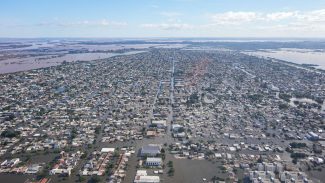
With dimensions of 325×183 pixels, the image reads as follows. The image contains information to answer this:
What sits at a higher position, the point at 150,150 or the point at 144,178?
the point at 150,150

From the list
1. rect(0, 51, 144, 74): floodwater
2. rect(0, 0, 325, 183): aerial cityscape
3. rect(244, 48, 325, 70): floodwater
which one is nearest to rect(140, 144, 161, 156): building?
rect(0, 0, 325, 183): aerial cityscape

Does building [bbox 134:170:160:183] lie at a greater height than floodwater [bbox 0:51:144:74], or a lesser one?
greater

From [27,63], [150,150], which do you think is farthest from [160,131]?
[27,63]

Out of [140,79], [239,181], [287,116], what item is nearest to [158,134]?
[239,181]

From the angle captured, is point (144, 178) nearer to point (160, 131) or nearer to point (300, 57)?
point (160, 131)

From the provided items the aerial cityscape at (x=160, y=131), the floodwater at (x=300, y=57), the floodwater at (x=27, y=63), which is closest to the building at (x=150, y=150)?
the aerial cityscape at (x=160, y=131)

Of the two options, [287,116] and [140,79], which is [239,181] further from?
[140,79]

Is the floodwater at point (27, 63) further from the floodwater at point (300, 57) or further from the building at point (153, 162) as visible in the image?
the floodwater at point (300, 57)

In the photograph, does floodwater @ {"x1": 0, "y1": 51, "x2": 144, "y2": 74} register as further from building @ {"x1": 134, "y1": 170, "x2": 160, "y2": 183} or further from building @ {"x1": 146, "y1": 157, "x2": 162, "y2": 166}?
building @ {"x1": 134, "y1": 170, "x2": 160, "y2": 183}

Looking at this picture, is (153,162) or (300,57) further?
(300,57)

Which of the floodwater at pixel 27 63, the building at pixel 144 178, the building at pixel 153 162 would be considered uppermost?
the building at pixel 153 162

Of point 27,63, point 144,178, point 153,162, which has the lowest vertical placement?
point 27,63
